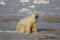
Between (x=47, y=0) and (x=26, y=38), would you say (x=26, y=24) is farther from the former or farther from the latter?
(x=47, y=0)

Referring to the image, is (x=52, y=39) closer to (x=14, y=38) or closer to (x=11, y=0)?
(x=14, y=38)

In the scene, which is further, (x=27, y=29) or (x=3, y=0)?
(x=3, y=0)

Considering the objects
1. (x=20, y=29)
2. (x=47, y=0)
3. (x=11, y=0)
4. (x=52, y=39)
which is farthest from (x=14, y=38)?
(x=11, y=0)

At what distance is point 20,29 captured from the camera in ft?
23.1

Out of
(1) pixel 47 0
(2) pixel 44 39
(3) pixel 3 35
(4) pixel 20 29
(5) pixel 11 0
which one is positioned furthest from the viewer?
(5) pixel 11 0

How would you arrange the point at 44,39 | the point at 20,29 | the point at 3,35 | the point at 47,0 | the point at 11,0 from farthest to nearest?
1. the point at 11,0
2. the point at 47,0
3. the point at 20,29
4. the point at 3,35
5. the point at 44,39

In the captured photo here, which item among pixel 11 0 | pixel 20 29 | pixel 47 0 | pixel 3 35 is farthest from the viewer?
pixel 11 0

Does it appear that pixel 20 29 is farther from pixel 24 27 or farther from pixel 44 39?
pixel 44 39

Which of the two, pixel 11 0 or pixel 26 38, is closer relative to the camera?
pixel 26 38

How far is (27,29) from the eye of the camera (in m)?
7.13

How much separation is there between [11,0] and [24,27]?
15499mm

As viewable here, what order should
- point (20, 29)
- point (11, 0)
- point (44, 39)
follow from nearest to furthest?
point (44, 39) → point (20, 29) → point (11, 0)

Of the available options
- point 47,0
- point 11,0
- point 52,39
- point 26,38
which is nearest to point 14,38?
point 26,38

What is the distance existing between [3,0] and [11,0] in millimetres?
1281
